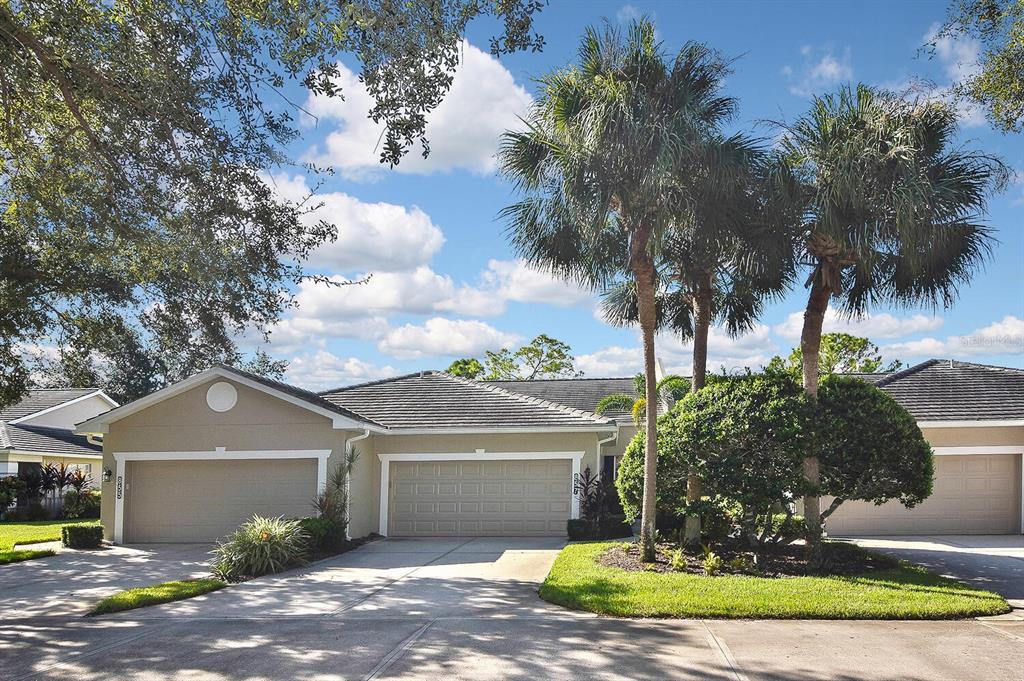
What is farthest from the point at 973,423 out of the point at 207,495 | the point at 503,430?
A: the point at 207,495

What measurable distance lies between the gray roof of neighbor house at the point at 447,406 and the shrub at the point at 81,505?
37.4 feet

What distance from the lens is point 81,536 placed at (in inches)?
685

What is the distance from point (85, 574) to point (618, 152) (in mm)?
11199

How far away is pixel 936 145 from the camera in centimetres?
1240

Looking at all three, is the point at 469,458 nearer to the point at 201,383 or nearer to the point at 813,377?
the point at 201,383

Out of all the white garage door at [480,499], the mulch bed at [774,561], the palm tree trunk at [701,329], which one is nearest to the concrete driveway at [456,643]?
the mulch bed at [774,561]

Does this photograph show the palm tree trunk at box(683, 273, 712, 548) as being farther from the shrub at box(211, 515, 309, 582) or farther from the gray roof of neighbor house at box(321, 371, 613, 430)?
the shrub at box(211, 515, 309, 582)

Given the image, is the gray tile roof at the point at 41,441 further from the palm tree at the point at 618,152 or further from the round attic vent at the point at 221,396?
the palm tree at the point at 618,152

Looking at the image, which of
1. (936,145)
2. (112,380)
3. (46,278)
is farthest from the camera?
(112,380)

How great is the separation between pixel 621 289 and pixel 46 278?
1029cm

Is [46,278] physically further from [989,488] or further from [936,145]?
[989,488]

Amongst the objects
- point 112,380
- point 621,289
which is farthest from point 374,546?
point 112,380

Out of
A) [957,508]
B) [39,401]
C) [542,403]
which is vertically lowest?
[957,508]

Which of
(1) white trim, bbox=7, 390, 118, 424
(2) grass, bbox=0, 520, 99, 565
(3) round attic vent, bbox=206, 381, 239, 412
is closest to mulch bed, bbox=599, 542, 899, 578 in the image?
(3) round attic vent, bbox=206, 381, 239, 412
